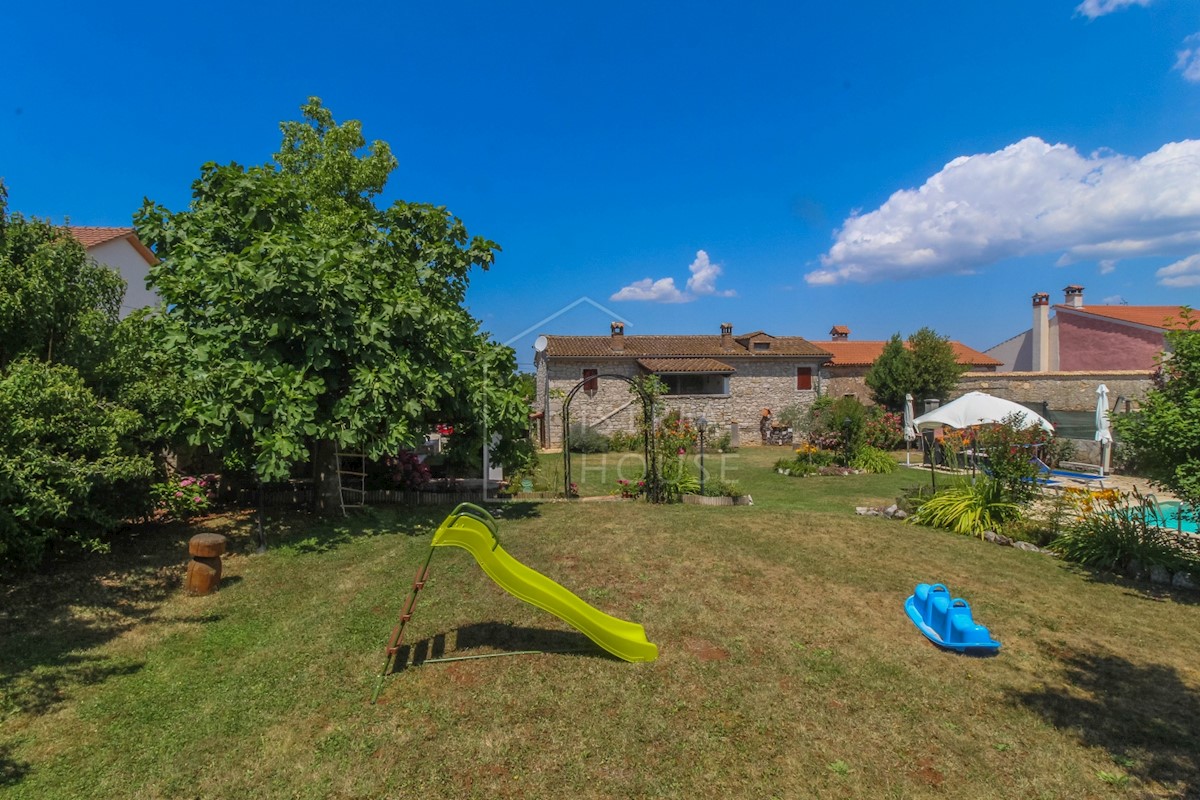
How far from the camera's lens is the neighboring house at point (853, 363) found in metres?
27.5

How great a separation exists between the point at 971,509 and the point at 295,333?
10.9m

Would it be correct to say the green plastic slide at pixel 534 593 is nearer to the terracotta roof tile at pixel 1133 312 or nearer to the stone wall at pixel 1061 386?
the stone wall at pixel 1061 386

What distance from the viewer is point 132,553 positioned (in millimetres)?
7445

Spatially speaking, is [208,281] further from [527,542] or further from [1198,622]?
[1198,622]

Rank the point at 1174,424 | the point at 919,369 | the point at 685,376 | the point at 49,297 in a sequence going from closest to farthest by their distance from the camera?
the point at 1174,424, the point at 49,297, the point at 919,369, the point at 685,376

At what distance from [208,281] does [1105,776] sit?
1047cm

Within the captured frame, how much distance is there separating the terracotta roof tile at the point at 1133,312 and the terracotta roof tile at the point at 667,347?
13.2m

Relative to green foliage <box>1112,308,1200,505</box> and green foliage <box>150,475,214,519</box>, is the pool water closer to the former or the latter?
green foliage <box>1112,308,1200,505</box>

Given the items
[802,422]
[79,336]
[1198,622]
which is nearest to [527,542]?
[79,336]

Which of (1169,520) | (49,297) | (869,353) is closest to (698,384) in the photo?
(869,353)

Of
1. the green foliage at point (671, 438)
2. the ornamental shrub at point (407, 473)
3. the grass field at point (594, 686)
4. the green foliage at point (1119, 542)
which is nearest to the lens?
the grass field at point (594, 686)

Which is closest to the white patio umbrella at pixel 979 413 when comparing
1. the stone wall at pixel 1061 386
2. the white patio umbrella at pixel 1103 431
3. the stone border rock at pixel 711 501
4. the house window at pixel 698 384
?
the white patio umbrella at pixel 1103 431

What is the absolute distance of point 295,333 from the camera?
7.88 meters

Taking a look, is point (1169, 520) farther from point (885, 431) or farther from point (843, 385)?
point (843, 385)
